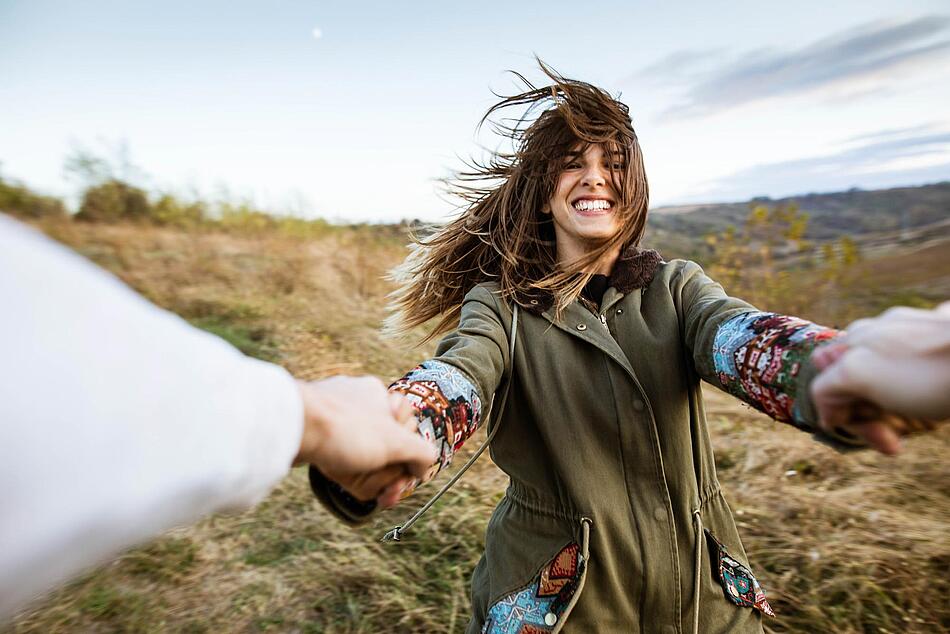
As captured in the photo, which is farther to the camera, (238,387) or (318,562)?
(318,562)

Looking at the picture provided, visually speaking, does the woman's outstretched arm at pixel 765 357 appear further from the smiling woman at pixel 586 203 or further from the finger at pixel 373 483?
the finger at pixel 373 483

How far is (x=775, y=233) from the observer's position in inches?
268

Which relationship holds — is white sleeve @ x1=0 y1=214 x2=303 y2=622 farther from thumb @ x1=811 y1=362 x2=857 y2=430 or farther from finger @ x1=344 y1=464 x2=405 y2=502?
thumb @ x1=811 y1=362 x2=857 y2=430

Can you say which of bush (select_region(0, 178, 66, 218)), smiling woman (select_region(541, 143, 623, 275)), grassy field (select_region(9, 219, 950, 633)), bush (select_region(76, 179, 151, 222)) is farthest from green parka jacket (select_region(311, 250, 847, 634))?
bush (select_region(76, 179, 151, 222))

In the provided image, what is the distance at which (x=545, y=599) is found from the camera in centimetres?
153

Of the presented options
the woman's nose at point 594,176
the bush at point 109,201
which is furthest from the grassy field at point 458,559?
the bush at point 109,201

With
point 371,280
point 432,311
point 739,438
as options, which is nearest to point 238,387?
point 432,311

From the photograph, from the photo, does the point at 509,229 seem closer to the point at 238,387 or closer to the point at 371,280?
the point at 238,387

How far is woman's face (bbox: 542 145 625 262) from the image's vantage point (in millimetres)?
1899

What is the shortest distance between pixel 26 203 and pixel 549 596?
817 centimetres

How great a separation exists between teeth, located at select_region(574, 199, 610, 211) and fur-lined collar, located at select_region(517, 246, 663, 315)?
19 cm

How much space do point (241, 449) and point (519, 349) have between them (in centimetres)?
116

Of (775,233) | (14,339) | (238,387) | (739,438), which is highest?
(14,339)

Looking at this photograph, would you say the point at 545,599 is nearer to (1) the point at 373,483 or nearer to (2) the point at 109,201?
(1) the point at 373,483
